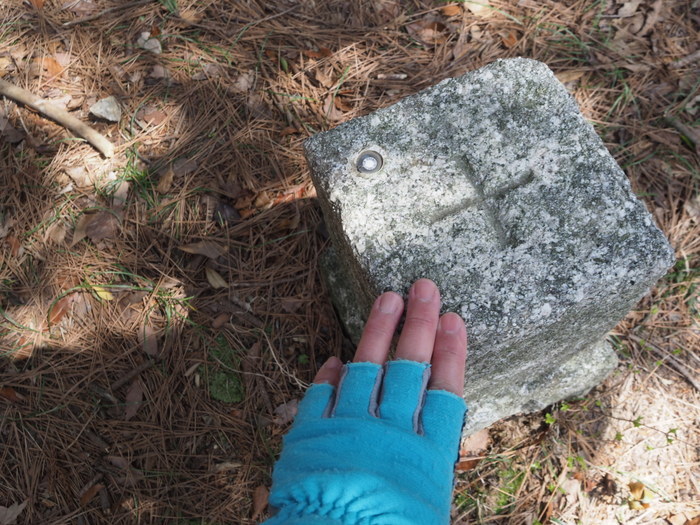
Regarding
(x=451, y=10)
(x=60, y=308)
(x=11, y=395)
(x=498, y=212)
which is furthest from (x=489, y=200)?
(x=11, y=395)

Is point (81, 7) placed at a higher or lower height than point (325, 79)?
higher

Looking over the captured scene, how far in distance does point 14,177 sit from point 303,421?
1.94 m

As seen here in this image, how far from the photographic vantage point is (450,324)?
1323 millimetres

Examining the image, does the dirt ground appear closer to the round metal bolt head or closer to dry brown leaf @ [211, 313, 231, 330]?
dry brown leaf @ [211, 313, 231, 330]

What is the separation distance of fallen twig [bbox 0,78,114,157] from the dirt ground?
50 mm

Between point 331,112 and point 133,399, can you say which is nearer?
point 133,399

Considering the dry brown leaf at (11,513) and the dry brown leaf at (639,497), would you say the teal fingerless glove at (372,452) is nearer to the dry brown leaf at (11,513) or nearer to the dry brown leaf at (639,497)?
the dry brown leaf at (639,497)

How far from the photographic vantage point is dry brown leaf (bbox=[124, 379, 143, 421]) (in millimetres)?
2115

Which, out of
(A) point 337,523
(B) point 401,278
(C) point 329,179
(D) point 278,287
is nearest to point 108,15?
(D) point 278,287

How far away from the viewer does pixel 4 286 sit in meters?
2.26

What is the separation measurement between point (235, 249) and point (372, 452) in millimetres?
1313

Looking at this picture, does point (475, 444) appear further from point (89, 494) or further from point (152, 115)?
point (152, 115)

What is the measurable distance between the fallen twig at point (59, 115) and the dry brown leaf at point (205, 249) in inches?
23.7

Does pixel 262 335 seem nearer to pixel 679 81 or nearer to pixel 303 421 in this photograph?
pixel 303 421
